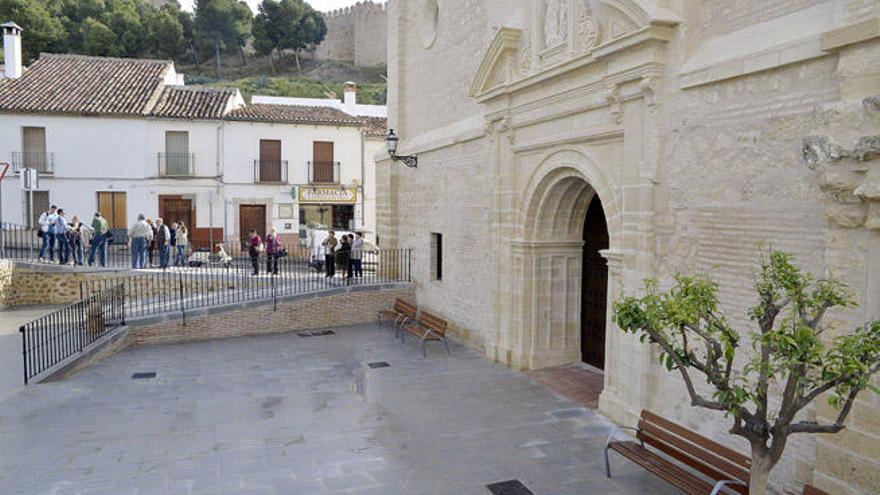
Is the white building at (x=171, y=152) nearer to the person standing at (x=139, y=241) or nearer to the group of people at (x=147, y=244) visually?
the group of people at (x=147, y=244)

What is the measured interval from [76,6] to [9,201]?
3017 cm

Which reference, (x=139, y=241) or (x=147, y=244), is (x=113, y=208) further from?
(x=139, y=241)

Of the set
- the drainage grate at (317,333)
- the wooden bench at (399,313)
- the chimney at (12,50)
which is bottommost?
the drainage grate at (317,333)

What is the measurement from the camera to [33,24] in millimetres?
38500

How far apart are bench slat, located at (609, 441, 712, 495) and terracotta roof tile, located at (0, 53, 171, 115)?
22233 mm

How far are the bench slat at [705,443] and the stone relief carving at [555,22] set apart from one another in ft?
16.9

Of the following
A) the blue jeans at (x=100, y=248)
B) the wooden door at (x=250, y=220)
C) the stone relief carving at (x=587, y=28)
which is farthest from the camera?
the wooden door at (x=250, y=220)

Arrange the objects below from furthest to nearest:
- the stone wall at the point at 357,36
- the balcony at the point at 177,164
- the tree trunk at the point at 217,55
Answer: the stone wall at the point at 357,36
the tree trunk at the point at 217,55
the balcony at the point at 177,164

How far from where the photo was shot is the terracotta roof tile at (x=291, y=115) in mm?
24008

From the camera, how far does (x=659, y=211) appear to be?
666 centimetres

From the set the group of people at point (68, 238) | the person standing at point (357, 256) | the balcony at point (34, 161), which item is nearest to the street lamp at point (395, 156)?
the person standing at point (357, 256)

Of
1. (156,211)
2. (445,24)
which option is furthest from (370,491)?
(156,211)

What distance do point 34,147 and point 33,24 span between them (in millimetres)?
22310

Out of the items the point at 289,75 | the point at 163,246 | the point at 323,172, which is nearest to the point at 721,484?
the point at 163,246
